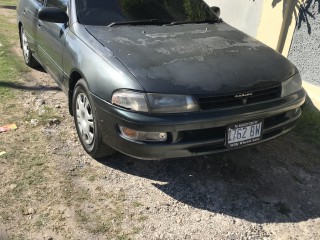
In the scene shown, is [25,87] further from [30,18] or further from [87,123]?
[87,123]

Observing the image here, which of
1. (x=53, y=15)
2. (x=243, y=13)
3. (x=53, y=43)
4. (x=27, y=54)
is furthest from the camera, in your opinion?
(x=243, y=13)

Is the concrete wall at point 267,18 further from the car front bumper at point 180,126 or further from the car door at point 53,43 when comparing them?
the car door at point 53,43

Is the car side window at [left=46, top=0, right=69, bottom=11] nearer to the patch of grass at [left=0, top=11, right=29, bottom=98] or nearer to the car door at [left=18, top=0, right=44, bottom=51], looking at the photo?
the car door at [left=18, top=0, right=44, bottom=51]

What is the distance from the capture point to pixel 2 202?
2957mm

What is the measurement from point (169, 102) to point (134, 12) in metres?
1.45

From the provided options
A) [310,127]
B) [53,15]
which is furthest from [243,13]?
[53,15]

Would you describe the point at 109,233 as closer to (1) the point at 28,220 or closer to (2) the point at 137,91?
(1) the point at 28,220

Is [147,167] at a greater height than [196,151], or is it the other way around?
[196,151]

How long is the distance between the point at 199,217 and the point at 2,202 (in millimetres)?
1501

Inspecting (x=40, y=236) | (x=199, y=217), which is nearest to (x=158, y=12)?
(x=199, y=217)

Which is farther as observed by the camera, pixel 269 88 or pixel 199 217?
pixel 269 88

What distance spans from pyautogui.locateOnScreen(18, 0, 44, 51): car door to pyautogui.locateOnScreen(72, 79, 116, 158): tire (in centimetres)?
164

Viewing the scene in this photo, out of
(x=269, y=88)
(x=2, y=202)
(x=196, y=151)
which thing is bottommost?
(x=2, y=202)

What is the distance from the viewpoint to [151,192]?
3166mm
